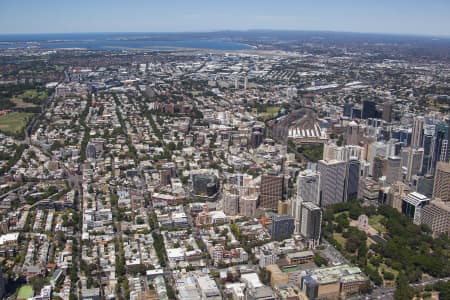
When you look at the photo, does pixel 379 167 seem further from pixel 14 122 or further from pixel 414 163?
pixel 14 122

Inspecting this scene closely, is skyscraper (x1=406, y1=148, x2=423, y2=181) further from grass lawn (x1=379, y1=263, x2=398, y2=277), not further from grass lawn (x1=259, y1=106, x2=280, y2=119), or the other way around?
grass lawn (x1=259, y1=106, x2=280, y2=119)

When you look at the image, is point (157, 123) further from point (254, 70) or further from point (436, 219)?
point (254, 70)

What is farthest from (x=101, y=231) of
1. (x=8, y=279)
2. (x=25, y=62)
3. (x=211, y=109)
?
(x=25, y=62)

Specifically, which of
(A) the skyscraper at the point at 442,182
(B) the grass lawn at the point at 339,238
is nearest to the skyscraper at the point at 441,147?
(A) the skyscraper at the point at 442,182

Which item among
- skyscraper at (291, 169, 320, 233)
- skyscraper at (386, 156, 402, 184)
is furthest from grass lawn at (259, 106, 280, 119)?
skyscraper at (291, 169, 320, 233)

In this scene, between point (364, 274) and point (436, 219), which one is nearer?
point (364, 274)

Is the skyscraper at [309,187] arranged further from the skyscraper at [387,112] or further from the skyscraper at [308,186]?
the skyscraper at [387,112]

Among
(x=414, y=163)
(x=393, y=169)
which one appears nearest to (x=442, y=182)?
(x=393, y=169)
